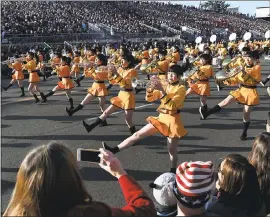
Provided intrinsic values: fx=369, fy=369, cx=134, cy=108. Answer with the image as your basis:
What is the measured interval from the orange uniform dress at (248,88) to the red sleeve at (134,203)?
5.13m

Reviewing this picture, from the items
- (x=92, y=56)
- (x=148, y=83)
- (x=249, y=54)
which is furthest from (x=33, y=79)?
(x=249, y=54)

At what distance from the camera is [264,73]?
61.2ft

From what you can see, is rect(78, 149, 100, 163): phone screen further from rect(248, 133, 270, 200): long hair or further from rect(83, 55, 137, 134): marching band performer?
rect(83, 55, 137, 134): marching band performer

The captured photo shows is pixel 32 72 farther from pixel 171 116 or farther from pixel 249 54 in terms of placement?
pixel 171 116

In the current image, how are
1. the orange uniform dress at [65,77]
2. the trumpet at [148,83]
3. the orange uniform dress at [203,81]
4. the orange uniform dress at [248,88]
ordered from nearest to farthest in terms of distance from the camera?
the trumpet at [148,83] → the orange uniform dress at [248,88] → the orange uniform dress at [203,81] → the orange uniform dress at [65,77]

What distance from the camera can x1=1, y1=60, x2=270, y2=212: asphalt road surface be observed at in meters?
5.46

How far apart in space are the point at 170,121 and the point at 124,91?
2064mm

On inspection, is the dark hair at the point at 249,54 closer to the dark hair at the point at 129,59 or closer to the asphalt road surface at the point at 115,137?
the asphalt road surface at the point at 115,137

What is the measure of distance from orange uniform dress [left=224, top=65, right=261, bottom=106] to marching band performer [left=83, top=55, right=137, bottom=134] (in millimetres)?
1932

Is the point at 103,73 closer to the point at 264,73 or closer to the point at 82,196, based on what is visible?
the point at 82,196

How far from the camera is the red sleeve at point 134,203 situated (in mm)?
1976

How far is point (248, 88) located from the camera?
696 centimetres

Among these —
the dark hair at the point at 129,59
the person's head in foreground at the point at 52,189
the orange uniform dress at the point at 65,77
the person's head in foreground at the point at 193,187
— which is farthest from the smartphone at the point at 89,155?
the orange uniform dress at the point at 65,77

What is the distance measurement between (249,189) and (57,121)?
23.2 ft
